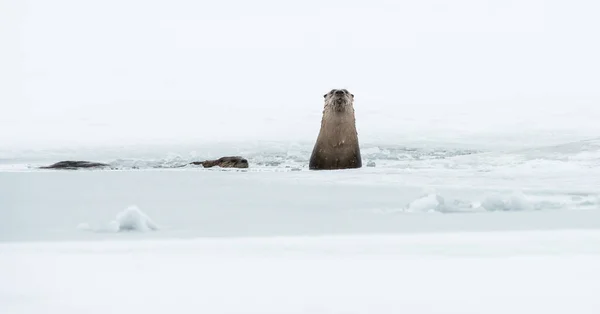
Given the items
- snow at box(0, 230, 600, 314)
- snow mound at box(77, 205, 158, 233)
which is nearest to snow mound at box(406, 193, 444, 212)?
snow at box(0, 230, 600, 314)

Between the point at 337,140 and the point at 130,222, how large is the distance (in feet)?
25.0

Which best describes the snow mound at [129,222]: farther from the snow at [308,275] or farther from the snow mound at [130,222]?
the snow at [308,275]

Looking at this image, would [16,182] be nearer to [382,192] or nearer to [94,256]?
[382,192]

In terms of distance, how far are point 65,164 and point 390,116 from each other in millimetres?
17124

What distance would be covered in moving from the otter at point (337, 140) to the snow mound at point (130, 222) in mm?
7442

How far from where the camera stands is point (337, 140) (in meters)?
11.7

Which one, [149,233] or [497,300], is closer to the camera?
[497,300]

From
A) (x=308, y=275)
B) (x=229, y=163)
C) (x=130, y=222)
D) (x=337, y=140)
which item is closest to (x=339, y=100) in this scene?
(x=337, y=140)

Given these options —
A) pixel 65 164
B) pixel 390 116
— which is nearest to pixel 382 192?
pixel 65 164

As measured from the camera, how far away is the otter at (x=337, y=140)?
11594mm

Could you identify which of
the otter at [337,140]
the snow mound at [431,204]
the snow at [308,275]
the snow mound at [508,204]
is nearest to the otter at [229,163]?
the otter at [337,140]

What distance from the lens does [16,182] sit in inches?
304

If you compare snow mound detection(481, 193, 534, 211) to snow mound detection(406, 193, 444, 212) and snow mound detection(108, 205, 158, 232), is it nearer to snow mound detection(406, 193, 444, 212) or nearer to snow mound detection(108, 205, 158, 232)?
snow mound detection(406, 193, 444, 212)

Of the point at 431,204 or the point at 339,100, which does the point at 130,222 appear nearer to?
the point at 431,204
